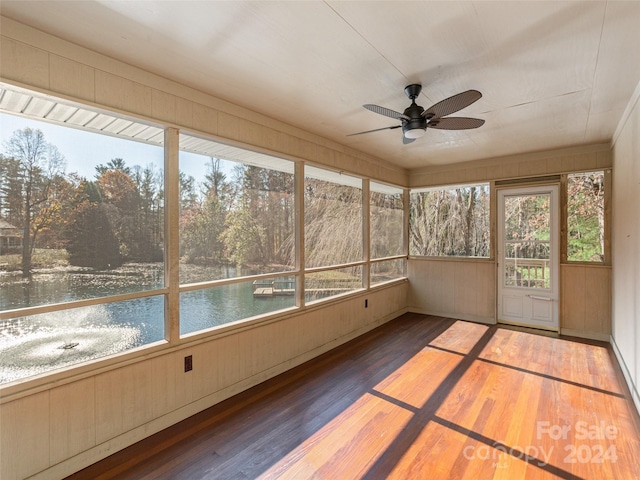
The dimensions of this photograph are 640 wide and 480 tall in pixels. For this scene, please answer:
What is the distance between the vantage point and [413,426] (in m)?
2.45

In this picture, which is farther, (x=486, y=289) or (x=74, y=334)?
(x=486, y=289)

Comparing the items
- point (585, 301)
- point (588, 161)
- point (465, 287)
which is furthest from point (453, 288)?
point (588, 161)

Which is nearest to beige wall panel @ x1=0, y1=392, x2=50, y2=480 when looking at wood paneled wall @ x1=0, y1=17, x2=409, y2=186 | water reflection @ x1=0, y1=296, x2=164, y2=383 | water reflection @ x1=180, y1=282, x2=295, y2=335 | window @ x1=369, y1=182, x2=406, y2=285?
water reflection @ x1=0, y1=296, x2=164, y2=383

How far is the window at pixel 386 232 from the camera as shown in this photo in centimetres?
509

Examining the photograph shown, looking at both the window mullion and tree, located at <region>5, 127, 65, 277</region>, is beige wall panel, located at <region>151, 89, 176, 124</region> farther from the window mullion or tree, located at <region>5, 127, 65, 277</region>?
tree, located at <region>5, 127, 65, 277</region>

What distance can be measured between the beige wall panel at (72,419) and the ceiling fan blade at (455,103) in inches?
119

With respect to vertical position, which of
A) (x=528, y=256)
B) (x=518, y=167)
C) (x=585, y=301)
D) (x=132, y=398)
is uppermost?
(x=518, y=167)

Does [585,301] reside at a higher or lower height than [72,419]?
higher

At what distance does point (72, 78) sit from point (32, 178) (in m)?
0.68

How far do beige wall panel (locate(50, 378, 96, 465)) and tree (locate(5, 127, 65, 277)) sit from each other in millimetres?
774

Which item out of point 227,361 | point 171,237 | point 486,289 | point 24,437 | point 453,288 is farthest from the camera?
point 453,288

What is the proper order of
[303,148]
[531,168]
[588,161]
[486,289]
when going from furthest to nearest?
[486,289], [531,168], [588,161], [303,148]

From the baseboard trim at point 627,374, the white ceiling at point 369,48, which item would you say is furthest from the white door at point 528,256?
the white ceiling at point 369,48

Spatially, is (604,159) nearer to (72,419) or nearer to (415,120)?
(415,120)
